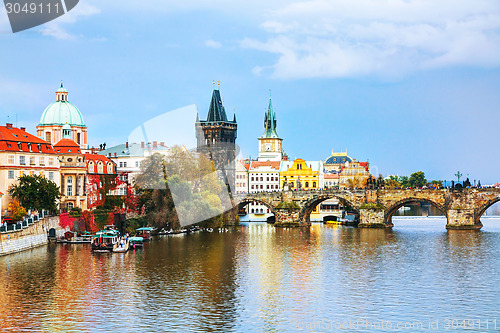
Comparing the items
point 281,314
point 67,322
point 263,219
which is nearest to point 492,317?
point 281,314

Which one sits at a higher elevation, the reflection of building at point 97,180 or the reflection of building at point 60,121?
the reflection of building at point 60,121

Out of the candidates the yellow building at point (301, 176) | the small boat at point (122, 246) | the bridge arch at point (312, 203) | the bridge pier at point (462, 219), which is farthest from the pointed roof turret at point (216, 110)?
the small boat at point (122, 246)

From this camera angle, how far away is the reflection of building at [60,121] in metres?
125

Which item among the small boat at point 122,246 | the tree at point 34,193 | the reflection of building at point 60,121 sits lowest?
the small boat at point 122,246

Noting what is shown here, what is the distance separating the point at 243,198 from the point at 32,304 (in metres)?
80.5

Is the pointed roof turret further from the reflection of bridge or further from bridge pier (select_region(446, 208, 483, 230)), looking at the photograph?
bridge pier (select_region(446, 208, 483, 230))

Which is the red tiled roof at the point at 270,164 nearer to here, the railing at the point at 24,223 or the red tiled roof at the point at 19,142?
the red tiled roof at the point at 19,142

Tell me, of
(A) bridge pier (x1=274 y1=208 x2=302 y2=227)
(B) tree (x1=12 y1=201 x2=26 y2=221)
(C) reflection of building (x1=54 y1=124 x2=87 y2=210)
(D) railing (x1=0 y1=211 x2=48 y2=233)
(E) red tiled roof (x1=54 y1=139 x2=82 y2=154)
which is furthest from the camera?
(A) bridge pier (x1=274 y1=208 x2=302 y2=227)

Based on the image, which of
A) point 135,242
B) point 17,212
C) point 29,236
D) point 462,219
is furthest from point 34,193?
point 462,219

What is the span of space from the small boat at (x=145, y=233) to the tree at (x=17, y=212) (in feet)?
47.2

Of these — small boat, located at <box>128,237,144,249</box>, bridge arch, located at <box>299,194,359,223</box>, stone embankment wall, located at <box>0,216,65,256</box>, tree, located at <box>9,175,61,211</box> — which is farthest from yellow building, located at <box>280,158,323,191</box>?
stone embankment wall, located at <box>0,216,65,256</box>

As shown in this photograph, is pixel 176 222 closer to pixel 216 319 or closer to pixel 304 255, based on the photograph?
pixel 304 255

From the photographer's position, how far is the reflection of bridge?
106 metres

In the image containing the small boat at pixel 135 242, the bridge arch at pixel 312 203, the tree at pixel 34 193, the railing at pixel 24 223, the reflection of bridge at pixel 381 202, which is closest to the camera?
the railing at pixel 24 223
